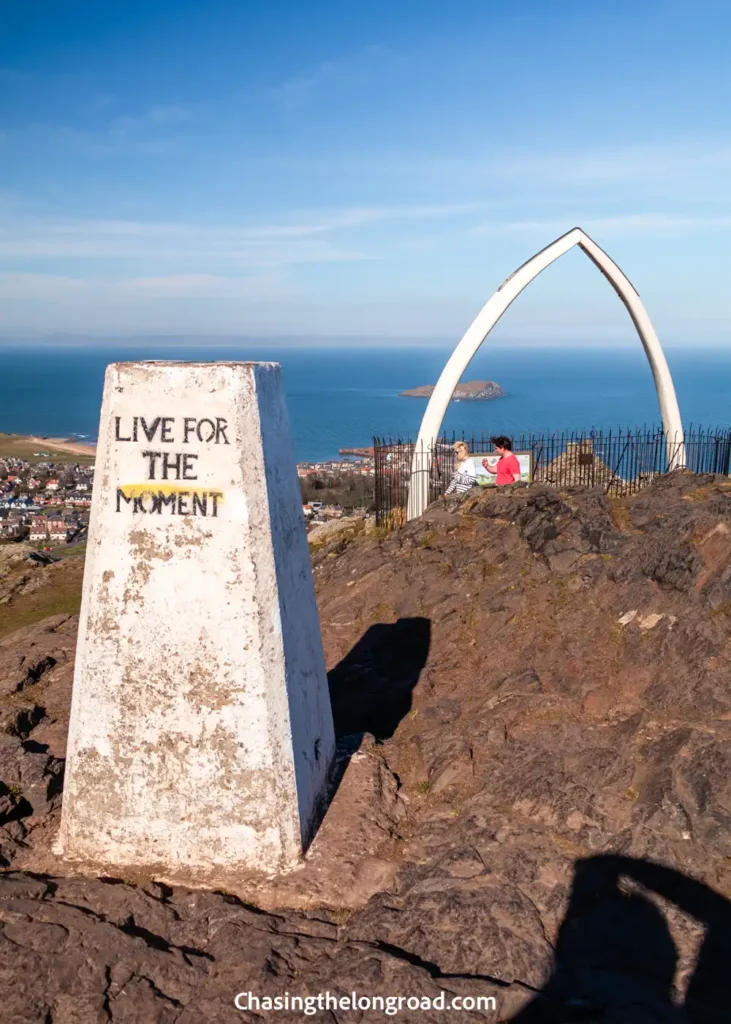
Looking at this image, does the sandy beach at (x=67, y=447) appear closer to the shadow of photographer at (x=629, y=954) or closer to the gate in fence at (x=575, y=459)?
the gate in fence at (x=575, y=459)

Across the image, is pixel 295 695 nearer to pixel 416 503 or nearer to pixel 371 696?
pixel 371 696

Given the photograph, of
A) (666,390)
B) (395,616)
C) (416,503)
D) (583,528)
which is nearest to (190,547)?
(395,616)

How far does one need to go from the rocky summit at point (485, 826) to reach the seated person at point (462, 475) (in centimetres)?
244

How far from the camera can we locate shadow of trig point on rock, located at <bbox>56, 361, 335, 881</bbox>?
4.49 m

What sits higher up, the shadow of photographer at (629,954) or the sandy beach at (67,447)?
the sandy beach at (67,447)

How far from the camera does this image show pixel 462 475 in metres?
10.9

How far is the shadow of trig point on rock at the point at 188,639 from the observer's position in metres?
4.49

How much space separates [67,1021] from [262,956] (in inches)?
35.8

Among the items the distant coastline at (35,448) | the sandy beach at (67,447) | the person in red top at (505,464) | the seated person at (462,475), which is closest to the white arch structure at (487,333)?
the seated person at (462,475)

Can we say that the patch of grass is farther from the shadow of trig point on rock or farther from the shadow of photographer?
the shadow of photographer

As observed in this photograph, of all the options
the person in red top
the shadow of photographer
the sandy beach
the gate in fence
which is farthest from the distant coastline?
the shadow of photographer

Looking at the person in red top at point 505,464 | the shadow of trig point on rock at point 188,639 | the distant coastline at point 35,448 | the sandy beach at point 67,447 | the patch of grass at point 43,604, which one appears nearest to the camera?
the shadow of trig point on rock at point 188,639

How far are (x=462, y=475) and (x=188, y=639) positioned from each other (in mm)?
6843

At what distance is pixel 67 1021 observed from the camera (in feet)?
12.0
